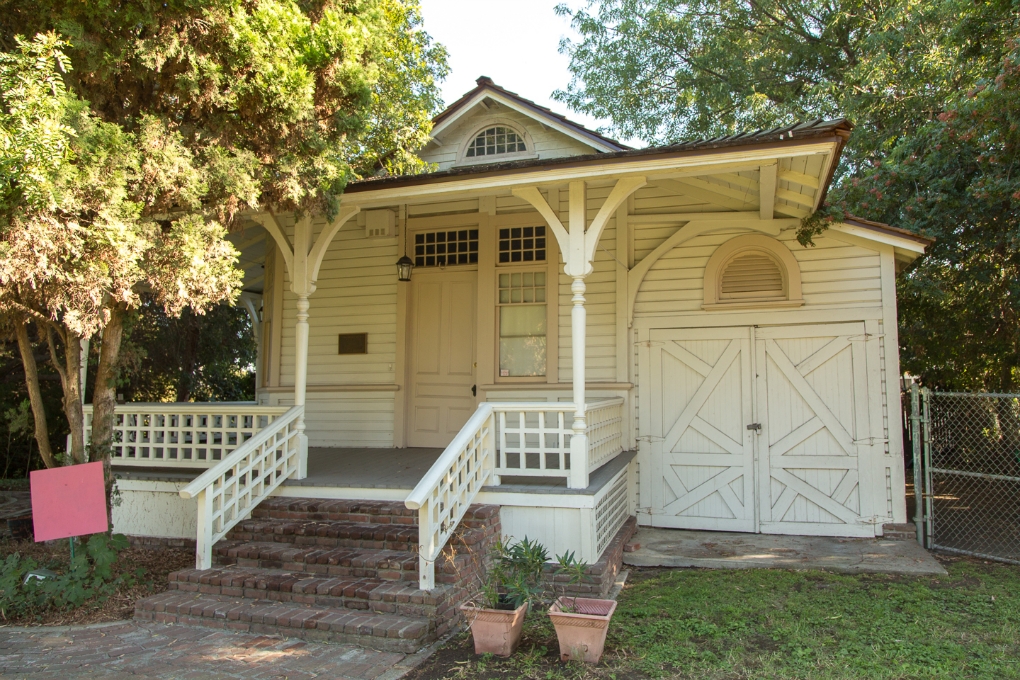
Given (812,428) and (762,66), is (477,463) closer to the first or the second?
(812,428)

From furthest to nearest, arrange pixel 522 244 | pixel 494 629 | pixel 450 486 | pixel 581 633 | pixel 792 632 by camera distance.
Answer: pixel 522 244, pixel 450 486, pixel 792 632, pixel 494 629, pixel 581 633

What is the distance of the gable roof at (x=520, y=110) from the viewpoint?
364 inches

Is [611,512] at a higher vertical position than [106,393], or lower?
lower

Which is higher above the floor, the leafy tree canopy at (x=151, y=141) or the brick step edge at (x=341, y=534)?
the leafy tree canopy at (x=151, y=141)

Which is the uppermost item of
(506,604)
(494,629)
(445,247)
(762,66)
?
(762,66)

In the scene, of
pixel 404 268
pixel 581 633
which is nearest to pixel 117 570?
pixel 581 633

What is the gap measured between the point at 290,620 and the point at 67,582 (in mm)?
1951

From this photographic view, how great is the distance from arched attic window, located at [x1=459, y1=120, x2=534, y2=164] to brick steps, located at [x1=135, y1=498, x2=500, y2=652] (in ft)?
18.4

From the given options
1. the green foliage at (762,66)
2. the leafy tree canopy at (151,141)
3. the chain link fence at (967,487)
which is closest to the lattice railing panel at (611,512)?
the chain link fence at (967,487)

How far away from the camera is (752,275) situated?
26.0ft

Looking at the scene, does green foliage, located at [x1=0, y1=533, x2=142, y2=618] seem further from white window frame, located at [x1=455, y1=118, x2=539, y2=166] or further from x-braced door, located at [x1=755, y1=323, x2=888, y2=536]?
white window frame, located at [x1=455, y1=118, x2=539, y2=166]

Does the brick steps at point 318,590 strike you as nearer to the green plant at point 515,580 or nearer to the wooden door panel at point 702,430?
the green plant at point 515,580

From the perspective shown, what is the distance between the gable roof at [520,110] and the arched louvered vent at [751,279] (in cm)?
228

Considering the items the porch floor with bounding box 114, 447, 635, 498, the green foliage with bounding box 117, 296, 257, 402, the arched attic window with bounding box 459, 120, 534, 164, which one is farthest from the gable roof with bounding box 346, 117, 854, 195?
the green foliage with bounding box 117, 296, 257, 402
